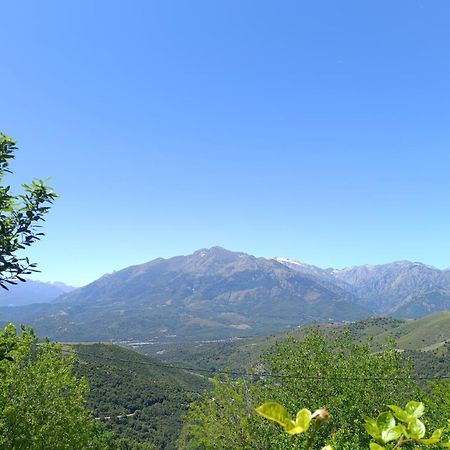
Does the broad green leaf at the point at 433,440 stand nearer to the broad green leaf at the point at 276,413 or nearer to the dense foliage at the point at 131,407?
the broad green leaf at the point at 276,413

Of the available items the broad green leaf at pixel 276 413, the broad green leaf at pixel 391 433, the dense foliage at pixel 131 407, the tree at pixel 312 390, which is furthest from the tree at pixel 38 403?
the dense foliage at pixel 131 407

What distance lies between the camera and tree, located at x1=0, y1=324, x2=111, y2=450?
1012 inches

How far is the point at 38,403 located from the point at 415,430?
31275mm

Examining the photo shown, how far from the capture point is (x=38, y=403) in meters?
27.7

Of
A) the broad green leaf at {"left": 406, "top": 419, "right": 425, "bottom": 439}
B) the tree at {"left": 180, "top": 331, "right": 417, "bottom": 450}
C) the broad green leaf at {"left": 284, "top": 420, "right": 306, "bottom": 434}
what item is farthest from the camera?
the tree at {"left": 180, "top": 331, "right": 417, "bottom": 450}

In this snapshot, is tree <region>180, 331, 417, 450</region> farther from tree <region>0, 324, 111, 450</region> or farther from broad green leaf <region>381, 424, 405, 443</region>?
broad green leaf <region>381, 424, 405, 443</region>

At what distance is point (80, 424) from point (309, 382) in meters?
19.2

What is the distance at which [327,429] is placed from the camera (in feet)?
104

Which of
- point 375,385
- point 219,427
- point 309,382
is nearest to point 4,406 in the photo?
point 219,427

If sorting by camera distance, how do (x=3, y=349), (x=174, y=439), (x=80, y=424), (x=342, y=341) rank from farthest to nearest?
(x=174, y=439) → (x=342, y=341) → (x=80, y=424) → (x=3, y=349)

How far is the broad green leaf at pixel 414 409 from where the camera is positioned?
2562mm

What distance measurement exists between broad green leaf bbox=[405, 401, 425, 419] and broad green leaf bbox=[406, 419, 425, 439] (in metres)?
0.05

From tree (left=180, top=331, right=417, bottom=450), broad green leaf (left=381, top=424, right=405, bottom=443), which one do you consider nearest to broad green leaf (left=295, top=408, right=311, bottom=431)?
broad green leaf (left=381, top=424, right=405, bottom=443)

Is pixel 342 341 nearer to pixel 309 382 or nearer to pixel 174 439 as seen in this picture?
pixel 309 382
